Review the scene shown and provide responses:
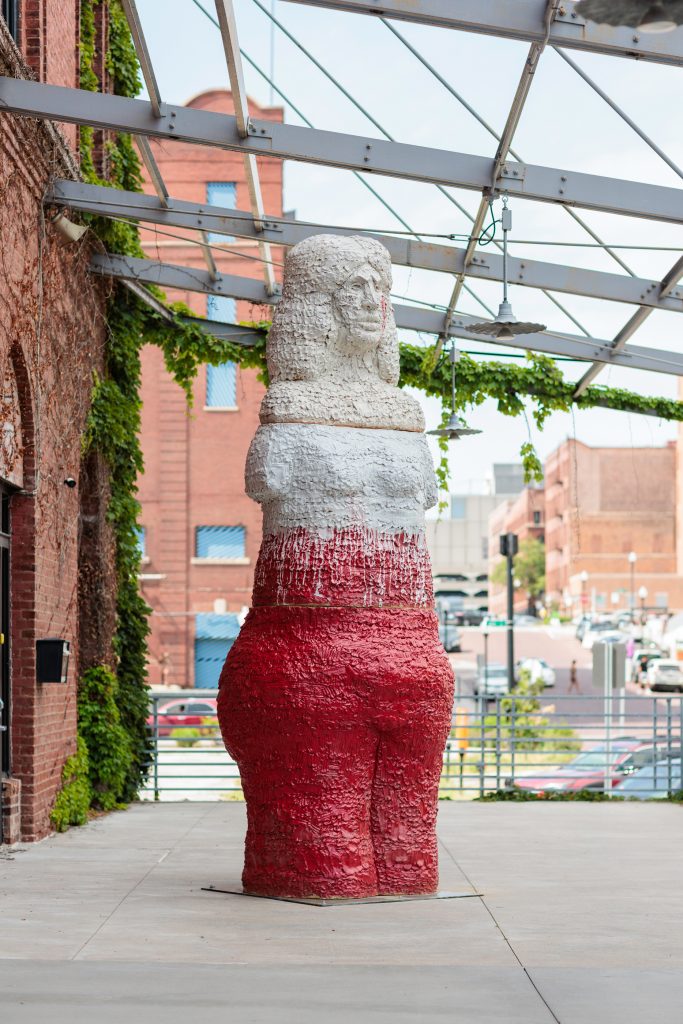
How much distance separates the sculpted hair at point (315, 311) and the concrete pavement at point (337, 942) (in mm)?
3344

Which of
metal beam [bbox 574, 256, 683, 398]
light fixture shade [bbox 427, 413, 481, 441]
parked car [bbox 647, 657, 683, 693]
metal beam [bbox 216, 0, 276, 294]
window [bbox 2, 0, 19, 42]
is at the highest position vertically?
window [bbox 2, 0, 19, 42]

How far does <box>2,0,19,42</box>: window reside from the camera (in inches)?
459

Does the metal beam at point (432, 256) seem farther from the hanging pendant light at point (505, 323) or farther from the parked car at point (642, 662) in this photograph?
the parked car at point (642, 662)

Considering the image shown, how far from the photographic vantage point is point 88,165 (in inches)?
550

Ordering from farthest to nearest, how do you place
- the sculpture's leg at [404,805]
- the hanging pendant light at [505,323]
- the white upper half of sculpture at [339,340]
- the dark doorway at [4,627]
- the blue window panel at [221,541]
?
the blue window panel at [221,541] < the dark doorway at [4,627] < the hanging pendant light at [505,323] < the white upper half of sculpture at [339,340] < the sculpture's leg at [404,805]

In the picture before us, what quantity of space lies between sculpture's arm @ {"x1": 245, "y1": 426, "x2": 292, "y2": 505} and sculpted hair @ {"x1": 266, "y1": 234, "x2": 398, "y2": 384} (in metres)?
0.48

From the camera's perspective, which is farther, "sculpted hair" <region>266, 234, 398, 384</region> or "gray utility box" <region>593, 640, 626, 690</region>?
"gray utility box" <region>593, 640, 626, 690</region>

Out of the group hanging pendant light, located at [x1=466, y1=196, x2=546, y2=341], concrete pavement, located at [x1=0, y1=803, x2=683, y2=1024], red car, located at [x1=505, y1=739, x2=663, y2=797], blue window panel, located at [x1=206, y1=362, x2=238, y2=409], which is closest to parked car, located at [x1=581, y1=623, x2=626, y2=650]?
blue window panel, located at [x1=206, y1=362, x2=238, y2=409]

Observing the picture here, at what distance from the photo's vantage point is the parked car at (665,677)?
48.2 m

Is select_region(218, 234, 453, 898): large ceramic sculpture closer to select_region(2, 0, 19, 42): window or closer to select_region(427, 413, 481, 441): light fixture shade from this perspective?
select_region(2, 0, 19, 42): window

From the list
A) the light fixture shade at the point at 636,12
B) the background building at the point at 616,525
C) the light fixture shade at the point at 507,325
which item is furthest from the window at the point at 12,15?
the background building at the point at 616,525

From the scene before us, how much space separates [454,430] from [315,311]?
6166 mm

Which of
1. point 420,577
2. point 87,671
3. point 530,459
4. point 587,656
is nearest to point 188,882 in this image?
point 420,577

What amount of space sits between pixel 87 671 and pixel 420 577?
6.63m
